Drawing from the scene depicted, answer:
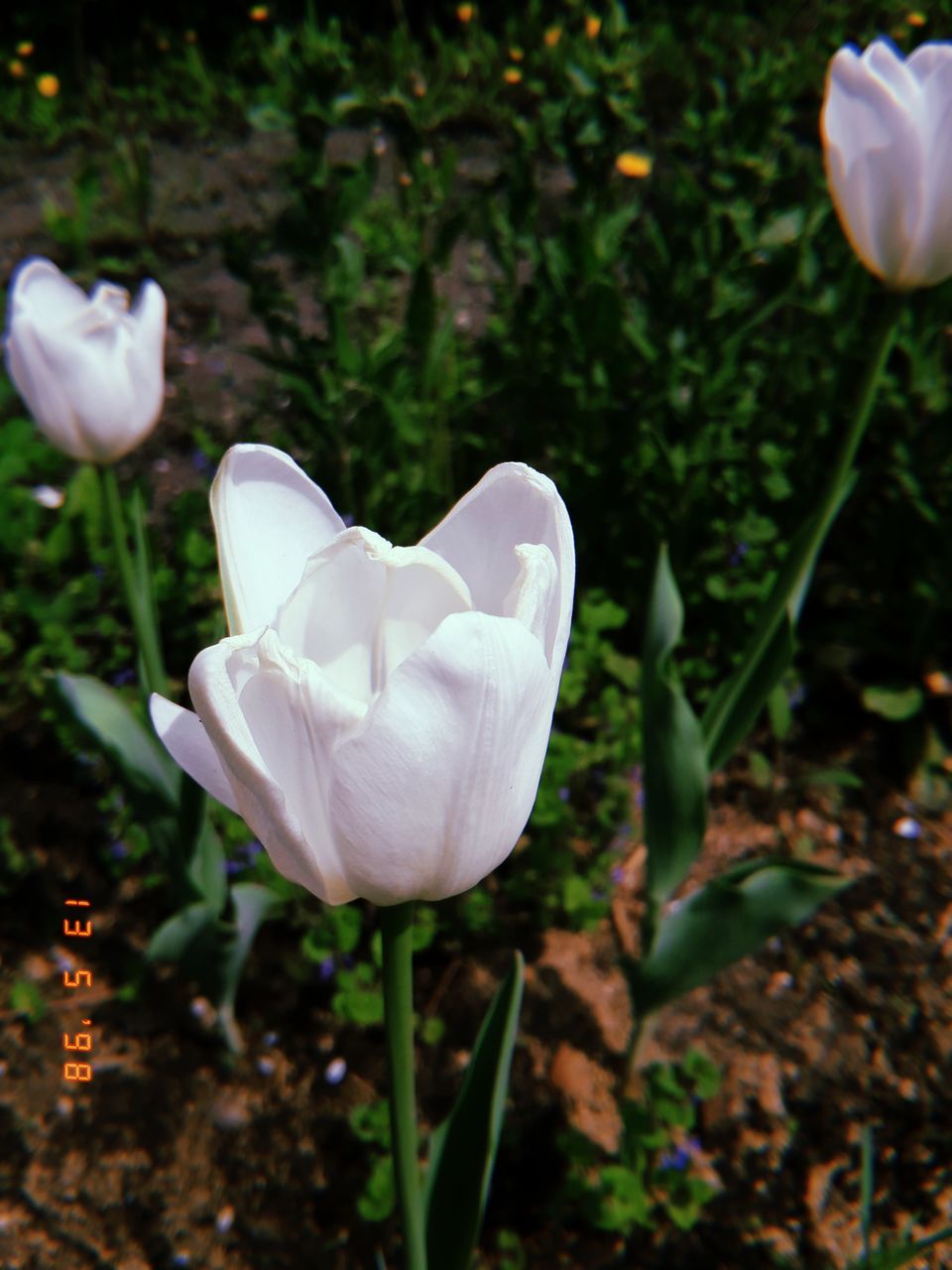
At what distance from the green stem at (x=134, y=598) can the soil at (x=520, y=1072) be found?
24.3 inches

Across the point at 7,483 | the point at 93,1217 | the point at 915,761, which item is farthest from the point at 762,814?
the point at 7,483

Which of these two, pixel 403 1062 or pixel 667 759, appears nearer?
pixel 403 1062

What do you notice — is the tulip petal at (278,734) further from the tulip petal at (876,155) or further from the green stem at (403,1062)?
the tulip petal at (876,155)

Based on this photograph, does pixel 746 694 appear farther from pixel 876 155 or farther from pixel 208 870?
pixel 208 870

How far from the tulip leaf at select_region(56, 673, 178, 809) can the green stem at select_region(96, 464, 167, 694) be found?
2.1 inches

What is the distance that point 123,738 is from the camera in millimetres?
1269

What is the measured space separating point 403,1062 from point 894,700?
156 cm

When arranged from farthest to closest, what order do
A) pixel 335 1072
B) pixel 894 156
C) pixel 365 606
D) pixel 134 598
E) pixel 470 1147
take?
1. pixel 335 1072
2. pixel 134 598
3. pixel 894 156
4. pixel 470 1147
5. pixel 365 606

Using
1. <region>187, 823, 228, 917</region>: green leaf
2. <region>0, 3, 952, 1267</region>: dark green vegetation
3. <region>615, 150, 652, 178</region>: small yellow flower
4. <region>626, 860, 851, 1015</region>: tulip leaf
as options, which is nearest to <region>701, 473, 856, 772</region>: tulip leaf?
<region>626, 860, 851, 1015</region>: tulip leaf

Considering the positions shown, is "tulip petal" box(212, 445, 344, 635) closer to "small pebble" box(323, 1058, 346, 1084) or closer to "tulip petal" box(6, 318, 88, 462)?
"tulip petal" box(6, 318, 88, 462)

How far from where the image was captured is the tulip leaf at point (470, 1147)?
851mm

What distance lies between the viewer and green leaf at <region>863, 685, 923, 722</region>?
1927mm

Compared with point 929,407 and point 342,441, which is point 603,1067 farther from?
point 929,407
